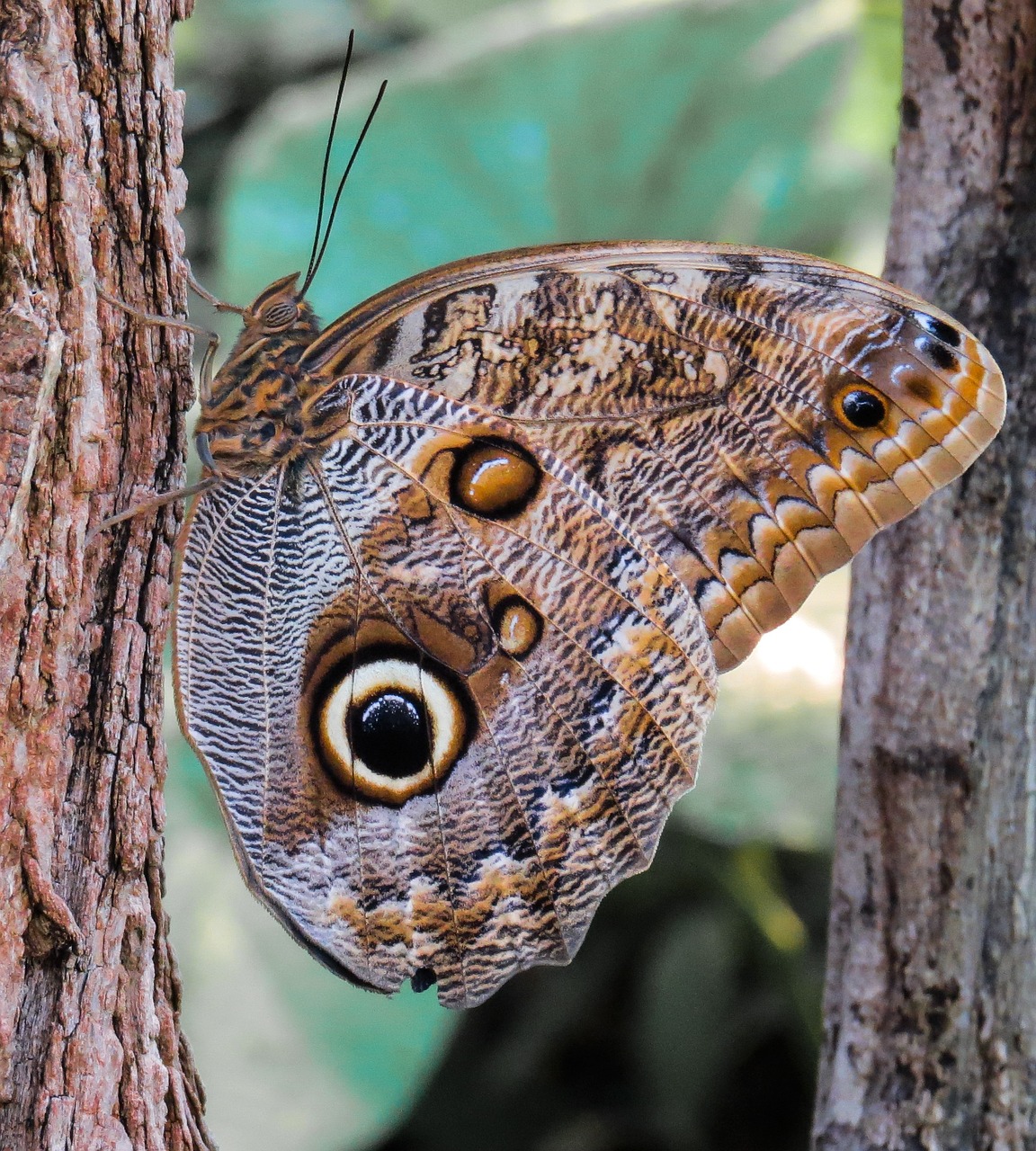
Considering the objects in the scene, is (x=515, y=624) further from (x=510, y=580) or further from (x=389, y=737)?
(x=389, y=737)

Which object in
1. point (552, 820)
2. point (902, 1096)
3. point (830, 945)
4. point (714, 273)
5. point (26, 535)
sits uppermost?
point (714, 273)

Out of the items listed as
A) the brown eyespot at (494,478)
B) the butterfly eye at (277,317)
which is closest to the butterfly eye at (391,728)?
the brown eyespot at (494,478)

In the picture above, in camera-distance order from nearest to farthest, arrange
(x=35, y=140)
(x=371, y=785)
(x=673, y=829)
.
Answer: (x=35, y=140), (x=371, y=785), (x=673, y=829)

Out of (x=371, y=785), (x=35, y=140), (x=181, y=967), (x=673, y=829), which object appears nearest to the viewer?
(x=35, y=140)

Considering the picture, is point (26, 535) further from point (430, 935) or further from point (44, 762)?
point (430, 935)

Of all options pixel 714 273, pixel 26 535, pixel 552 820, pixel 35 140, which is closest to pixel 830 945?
pixel 552 820

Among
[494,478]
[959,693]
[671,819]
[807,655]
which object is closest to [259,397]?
[494,478]

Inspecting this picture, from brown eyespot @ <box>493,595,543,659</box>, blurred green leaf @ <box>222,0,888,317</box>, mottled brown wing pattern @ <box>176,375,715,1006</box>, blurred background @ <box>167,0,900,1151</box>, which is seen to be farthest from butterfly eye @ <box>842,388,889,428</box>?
blurred green leaf @ <box>222,0,888,317</box>
